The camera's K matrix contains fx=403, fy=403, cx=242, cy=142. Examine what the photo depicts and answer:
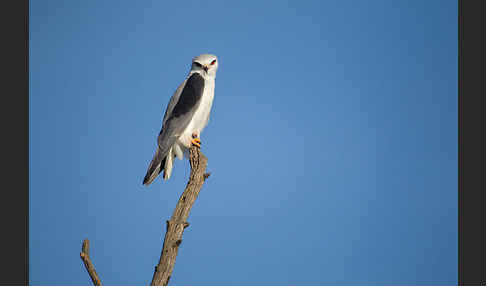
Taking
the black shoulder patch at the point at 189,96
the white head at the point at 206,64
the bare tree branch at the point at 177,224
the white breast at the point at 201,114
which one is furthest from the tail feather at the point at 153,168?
the white head at the point at 206,64

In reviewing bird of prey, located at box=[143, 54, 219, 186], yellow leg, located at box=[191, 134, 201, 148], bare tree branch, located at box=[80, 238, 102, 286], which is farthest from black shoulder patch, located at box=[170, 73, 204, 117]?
bare tree branch, located at box=[80, 238, 102, 286]

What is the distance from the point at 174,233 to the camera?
4301 mm

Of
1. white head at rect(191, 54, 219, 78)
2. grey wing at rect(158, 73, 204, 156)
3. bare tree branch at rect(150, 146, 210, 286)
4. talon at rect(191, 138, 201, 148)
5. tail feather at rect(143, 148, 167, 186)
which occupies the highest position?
white head at rect(191, 54, 219, 78)

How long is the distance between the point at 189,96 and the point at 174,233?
2034mm

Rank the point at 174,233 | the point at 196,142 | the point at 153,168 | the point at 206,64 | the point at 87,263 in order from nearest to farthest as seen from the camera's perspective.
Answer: the point at 87,263, the point at 174,233, the point at 153,168, the point at 196,142, the point at 206,64

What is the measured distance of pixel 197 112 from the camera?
5.61 m

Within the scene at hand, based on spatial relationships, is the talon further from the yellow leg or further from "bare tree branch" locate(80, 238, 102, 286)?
"bare tree branch" locate(80, 238, 102, 286)

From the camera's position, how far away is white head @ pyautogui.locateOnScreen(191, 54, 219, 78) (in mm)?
5688

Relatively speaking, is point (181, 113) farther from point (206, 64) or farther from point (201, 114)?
point (206, 64)

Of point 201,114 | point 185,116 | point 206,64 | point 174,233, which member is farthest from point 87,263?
point 206,64

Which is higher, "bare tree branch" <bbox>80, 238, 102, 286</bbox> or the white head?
the white head

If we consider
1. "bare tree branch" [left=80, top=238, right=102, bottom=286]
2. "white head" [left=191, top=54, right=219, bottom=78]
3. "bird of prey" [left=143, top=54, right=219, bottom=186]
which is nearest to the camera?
"bare tree branch" [left=80, top=238, right=102, bottom=286]

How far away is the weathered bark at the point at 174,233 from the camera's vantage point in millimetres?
4125

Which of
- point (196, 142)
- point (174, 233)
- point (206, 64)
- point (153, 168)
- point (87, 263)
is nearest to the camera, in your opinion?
point (87, 263)
